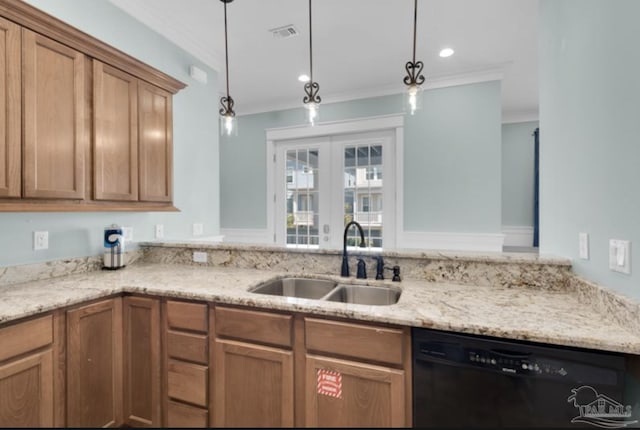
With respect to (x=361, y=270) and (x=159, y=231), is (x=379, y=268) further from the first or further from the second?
(x=159, y=231)

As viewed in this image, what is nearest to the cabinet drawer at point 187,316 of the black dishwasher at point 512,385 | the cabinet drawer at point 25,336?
the cabinet drawer at point 25,336

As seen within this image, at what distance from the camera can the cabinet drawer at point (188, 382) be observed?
5.30ft

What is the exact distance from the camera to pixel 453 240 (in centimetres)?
373

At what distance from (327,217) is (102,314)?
123 inches

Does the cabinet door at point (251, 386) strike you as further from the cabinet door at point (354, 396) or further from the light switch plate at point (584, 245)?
the light switch plate at point (584, 245)

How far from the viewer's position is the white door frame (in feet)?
13.0

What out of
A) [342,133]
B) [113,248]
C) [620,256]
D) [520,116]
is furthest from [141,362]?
[520,116]

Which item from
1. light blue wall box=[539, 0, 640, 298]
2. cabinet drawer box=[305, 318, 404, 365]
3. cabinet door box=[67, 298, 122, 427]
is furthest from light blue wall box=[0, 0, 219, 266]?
light blue wall box=[539, 0, 640, 298]

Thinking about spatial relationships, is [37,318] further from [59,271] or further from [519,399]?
[519,399]

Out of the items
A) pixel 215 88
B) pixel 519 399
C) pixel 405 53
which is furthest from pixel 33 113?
pixel 405 53

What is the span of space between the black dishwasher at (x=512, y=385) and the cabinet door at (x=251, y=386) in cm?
60

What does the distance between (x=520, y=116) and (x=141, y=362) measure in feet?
20.0

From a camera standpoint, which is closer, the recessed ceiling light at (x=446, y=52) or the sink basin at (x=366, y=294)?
the sink basin at (x=366, y=294)

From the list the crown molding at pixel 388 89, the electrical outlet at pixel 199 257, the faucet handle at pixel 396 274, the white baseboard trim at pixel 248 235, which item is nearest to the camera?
the faucet handle at pixel 396 274
